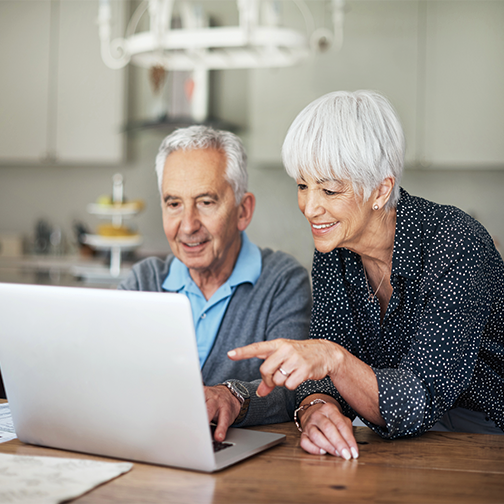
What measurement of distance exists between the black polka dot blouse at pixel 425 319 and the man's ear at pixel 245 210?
31cm

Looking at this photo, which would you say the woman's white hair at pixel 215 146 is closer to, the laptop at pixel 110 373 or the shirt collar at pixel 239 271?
the shirt collar at pixel 239 271

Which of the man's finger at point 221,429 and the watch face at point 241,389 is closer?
the man's finger at point 221,429

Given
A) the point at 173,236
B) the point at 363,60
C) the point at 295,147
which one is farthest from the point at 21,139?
the point at 295,147

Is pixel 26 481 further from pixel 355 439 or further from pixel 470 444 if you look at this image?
pixel 470 444

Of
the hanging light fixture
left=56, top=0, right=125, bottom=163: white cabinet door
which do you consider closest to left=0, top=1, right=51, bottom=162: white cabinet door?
left=56, top=0, right=125, bottom=163: white cabinet door

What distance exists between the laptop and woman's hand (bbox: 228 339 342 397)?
0.11 m

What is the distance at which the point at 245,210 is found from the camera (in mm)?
1622

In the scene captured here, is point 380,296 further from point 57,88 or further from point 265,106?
point 57,88

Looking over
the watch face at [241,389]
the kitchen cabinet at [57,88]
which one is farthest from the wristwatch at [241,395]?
the kitchen cabinet at [57,88]

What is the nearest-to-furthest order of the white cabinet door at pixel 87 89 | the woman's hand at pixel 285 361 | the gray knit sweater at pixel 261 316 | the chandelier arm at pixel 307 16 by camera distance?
the woman's hand at pixel 285 361 < the gray knit sweater at pixel 261 316 < the chandelier arm at pixel 307 16 < the white cabinet door at pixel 87 89

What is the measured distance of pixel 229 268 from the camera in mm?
1593

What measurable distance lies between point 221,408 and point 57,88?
11.8ft

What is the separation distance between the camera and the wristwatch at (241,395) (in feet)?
3.66

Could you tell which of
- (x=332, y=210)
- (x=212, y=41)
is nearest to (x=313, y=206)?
(x=332, y=210)
